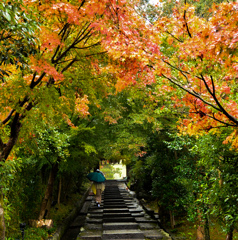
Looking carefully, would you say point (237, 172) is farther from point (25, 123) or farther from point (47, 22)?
point (47, 22)

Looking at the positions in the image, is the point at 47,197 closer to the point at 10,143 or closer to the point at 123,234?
the point at 123,234

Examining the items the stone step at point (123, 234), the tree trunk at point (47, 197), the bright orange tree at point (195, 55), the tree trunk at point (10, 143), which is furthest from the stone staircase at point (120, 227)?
the bright orange tree at point (195, 55)

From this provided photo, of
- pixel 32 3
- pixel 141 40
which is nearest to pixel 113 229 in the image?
pixel 141 40

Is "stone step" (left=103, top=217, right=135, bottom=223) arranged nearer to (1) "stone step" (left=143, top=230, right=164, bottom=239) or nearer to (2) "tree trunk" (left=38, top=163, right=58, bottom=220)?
(1) "stone step" (left=143, top=230, right=164, bottom=239)

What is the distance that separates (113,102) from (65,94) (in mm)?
7143

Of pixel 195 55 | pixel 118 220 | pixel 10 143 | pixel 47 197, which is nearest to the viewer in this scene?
pixel 195 55

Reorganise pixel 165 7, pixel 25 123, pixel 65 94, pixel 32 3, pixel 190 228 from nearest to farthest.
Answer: pixel 32 3, pixel 25 123, pixel 65 94, pixel 190 228, pixel 165 7

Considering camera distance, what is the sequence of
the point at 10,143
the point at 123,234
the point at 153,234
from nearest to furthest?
the point at 10,143
the point at 123,234
the point at 153,234

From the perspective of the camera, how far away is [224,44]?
314 centimetres

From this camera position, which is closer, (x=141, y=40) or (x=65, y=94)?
(x=141, y=40)

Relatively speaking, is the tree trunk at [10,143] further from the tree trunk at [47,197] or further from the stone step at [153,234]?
the stone step at [153,234]

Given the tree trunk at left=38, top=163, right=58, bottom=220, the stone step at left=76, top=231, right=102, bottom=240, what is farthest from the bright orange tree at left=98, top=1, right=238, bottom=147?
the tree trunk at left=38, top=163, right=58, bottom=220

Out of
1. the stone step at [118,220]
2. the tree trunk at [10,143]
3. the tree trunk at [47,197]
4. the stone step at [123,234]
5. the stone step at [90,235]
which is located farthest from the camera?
the stone step at [118,220]

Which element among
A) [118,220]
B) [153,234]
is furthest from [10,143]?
[118,220]
